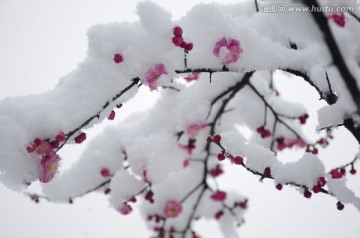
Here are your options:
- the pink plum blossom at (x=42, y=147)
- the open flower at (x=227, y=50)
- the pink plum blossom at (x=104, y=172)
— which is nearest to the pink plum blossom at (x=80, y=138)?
the pink plum blossom at (x=42, y=147)

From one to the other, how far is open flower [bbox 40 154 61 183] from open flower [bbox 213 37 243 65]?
100 centimetres

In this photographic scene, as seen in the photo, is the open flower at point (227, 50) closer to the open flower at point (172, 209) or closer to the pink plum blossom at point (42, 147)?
the pink plum blossom at point (42, 147)

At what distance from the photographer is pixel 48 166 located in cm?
149

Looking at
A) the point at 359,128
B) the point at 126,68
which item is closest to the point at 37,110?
the point at 126,68

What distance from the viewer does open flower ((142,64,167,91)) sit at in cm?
152

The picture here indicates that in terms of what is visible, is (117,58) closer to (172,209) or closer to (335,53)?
(335,53)

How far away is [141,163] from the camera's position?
2.91 meters

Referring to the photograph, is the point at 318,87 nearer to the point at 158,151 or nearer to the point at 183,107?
the point at 183,107

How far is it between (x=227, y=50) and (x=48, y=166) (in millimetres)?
1092

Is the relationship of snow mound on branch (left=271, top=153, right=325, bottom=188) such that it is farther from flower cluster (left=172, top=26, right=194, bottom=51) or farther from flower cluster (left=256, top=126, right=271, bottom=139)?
flower cluster (left=256, top=126, right=271, bottom=139)

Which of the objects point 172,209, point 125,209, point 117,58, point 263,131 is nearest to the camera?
point 117,58

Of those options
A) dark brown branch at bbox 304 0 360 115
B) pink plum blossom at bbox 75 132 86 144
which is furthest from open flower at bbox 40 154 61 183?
dark brown branch at bbox 304 0 360 115

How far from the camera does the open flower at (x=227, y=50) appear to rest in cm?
151

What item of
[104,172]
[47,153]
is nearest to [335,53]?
[47,153]
